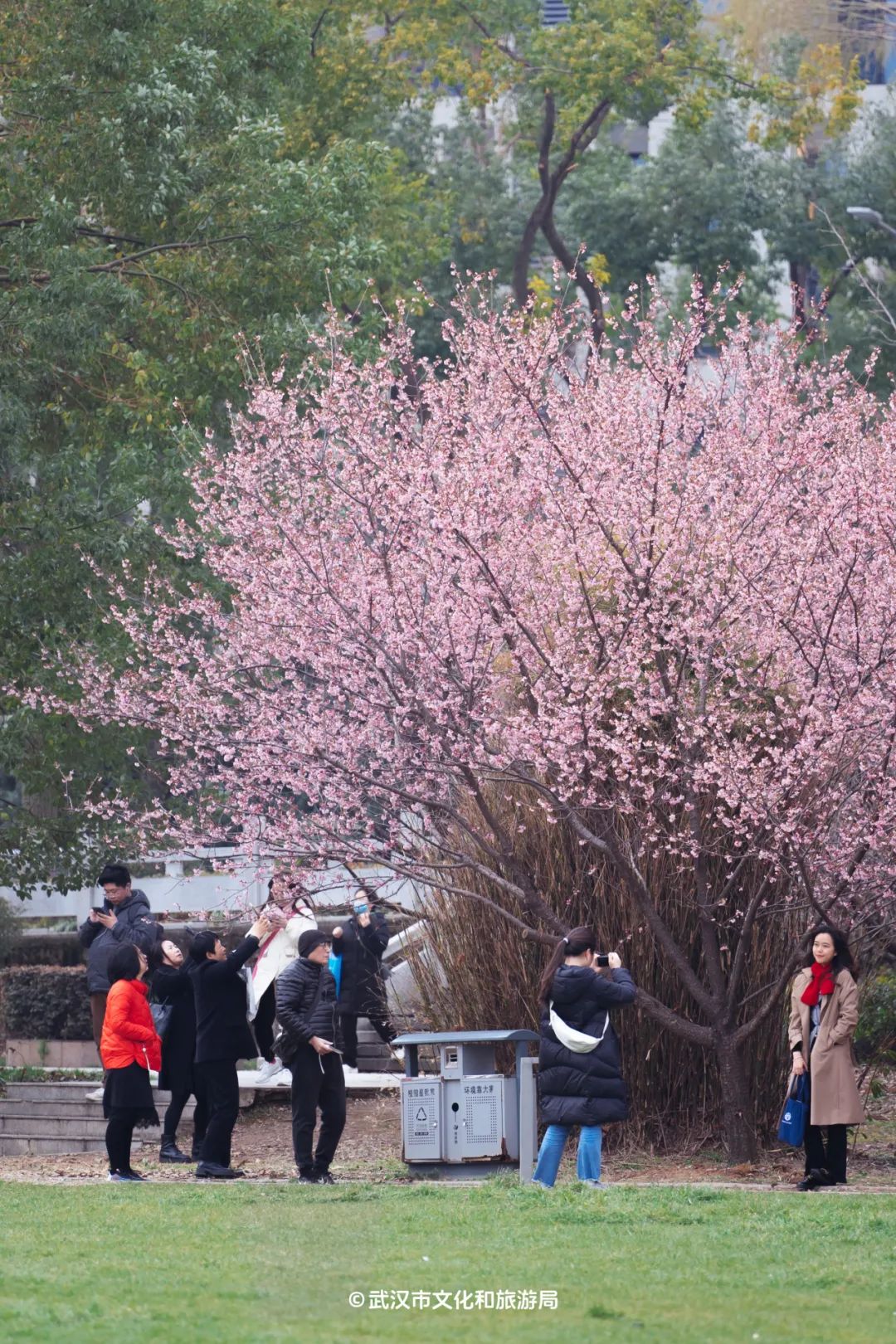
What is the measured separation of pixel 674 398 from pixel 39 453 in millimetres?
7253

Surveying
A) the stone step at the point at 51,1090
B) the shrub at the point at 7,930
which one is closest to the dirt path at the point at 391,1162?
the stone step at the point at 51,1090

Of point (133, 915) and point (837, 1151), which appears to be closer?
point (837, 1151)

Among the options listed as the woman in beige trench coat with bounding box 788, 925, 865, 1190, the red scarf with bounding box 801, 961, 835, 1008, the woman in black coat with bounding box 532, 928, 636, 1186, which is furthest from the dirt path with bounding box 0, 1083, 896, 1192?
the woman in black coat with bounding box 532, 928, 636, 1186

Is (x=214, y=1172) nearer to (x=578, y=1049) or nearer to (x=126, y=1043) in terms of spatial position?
(x=126, y=1043)

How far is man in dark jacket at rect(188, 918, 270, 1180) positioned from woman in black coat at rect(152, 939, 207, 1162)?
78cm

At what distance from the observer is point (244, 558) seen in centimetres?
1512

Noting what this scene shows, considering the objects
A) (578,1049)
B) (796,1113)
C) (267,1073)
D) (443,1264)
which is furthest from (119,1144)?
(443,1264)

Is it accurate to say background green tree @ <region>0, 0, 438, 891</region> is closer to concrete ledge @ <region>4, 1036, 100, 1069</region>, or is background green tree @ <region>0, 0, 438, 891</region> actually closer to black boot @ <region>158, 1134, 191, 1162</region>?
concrete ledge @ <region>4, 1036, 100, 1069</region>

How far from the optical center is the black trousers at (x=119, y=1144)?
12438mm

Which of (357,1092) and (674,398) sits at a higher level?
(674,398)

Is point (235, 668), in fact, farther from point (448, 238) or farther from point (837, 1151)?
point (448, 238)

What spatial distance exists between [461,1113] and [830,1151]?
7.29 ft

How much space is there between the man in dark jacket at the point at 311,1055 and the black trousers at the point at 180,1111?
1.34 metres

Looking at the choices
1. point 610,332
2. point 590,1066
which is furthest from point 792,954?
point 610,332
